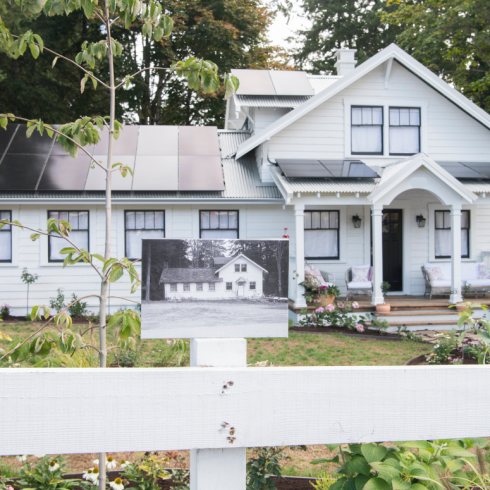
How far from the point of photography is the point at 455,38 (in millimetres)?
20188

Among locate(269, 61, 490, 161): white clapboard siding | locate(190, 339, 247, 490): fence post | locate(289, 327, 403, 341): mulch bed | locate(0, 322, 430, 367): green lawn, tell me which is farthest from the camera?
locate(269, 61, 490, 161): white clapboard siding

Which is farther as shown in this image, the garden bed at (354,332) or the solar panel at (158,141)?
the solar panel at (158,141)

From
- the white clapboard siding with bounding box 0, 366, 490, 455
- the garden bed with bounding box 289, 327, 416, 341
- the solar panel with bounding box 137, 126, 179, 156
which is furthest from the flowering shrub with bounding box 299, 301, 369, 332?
the white clapboard siding with bounding box 0, 366, 490, 455

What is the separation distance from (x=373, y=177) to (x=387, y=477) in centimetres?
1157

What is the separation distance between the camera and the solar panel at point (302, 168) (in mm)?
12359

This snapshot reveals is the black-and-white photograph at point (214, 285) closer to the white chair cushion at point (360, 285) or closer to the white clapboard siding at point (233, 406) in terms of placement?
the white clapboard siding at point (233, 406)

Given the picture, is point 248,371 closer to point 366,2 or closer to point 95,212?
point 95,212

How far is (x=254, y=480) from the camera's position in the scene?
2.94 metres

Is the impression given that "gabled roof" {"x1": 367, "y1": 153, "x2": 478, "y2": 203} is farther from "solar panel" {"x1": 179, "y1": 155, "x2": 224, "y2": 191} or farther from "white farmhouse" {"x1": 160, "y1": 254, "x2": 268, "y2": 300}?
"white farmhouse" {"x1": 160, "y1": 254, "x2": 268, "y2": 300}

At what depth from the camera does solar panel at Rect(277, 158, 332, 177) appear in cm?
1236

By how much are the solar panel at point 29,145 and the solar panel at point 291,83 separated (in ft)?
22.9

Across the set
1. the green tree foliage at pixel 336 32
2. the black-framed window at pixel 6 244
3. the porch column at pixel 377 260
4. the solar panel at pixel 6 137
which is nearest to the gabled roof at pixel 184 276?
the porch column at pixel 377 260

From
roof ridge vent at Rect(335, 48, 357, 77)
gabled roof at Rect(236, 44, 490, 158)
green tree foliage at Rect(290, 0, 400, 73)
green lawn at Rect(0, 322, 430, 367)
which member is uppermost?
green tree foliage at Rect(290, 0, 400, 73)

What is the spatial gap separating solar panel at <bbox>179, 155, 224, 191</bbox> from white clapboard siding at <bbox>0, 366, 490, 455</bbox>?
11.6 metres
